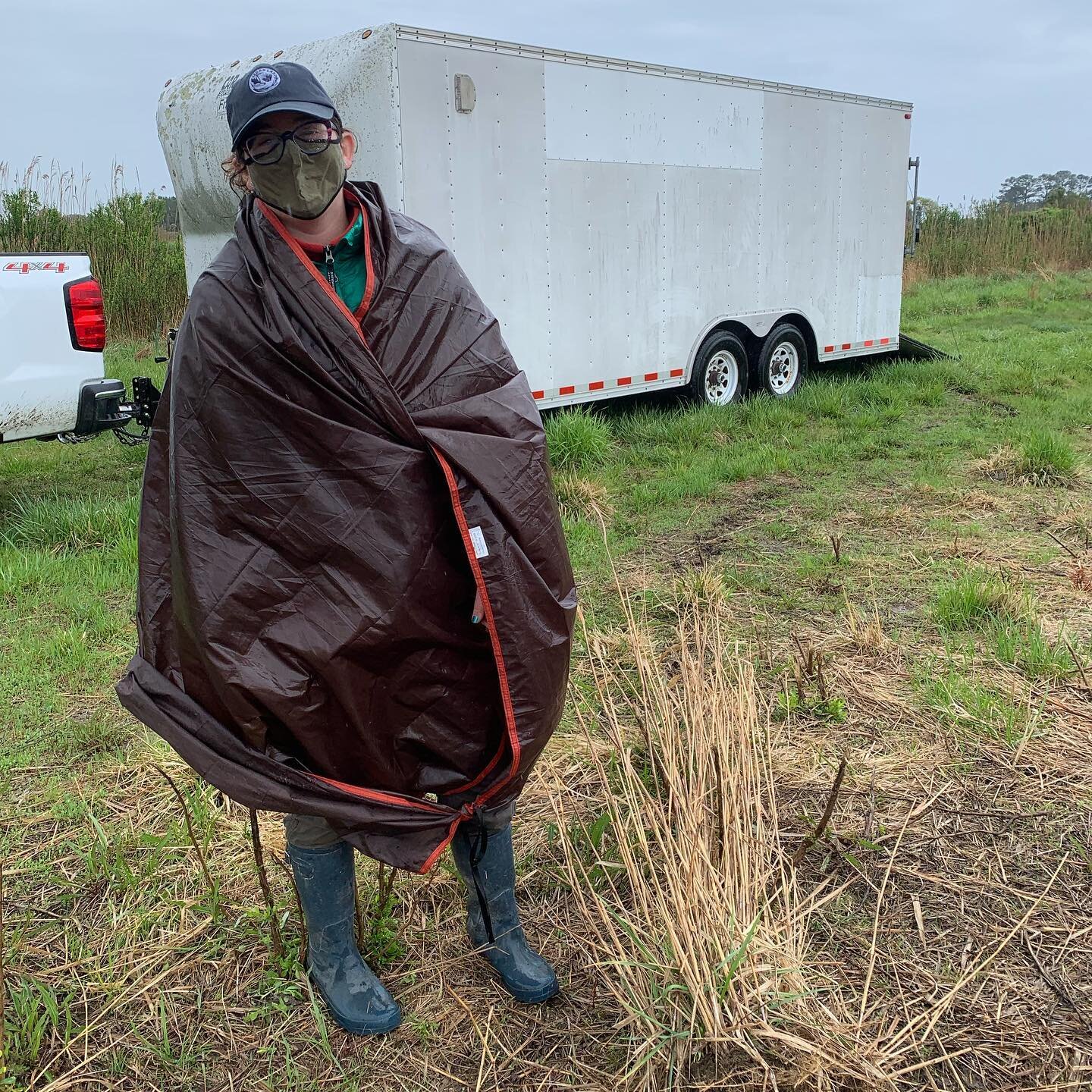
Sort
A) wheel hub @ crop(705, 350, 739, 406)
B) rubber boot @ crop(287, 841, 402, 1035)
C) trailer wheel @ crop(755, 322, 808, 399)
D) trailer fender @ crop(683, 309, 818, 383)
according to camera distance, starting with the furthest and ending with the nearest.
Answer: trailer wheel @ crop(755, 322, 808, 399) → wheel hub @ crop(705, 350, 739, 406) → trailer fender @ crop(683, 309, 818, 383) → rubber boot @ crop(287, 841, 402, 1035)

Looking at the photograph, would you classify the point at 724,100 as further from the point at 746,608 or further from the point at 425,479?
the point at 425,479

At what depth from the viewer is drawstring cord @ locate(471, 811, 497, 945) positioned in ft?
7.58

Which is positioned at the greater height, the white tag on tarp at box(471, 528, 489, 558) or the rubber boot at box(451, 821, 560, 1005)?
the white tag on tarp at box(471, 528, 489, 558)

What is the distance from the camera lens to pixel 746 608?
4.52 m

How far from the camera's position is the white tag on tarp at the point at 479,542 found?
1.99 metres

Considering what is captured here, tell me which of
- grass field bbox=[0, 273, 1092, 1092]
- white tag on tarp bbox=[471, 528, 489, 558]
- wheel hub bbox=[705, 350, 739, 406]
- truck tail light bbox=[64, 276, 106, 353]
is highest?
truck tail light bbox=[64, 276, 106, 353]

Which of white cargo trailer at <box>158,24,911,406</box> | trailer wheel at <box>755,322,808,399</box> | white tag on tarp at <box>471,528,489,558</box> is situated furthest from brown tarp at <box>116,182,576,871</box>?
trailer wheel at <box>755,322,808,399</box>

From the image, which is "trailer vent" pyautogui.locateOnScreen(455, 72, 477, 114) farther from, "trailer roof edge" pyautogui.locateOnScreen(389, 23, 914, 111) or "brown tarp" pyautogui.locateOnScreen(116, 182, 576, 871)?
"brown tarp" pyautogui.locateOnScreen(116, 182, 576, 871)

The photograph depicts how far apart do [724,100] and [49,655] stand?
259 inches

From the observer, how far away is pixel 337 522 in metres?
1.98

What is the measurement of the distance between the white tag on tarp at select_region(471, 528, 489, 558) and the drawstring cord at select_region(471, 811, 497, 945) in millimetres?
636

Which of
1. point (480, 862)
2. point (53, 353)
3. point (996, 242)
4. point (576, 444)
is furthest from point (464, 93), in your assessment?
point (996, 242)

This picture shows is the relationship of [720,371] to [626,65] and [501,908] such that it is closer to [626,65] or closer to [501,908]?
[626,65]

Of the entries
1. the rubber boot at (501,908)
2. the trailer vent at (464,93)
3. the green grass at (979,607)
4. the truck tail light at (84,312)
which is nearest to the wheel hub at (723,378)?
the trailer vent at (464,93)
